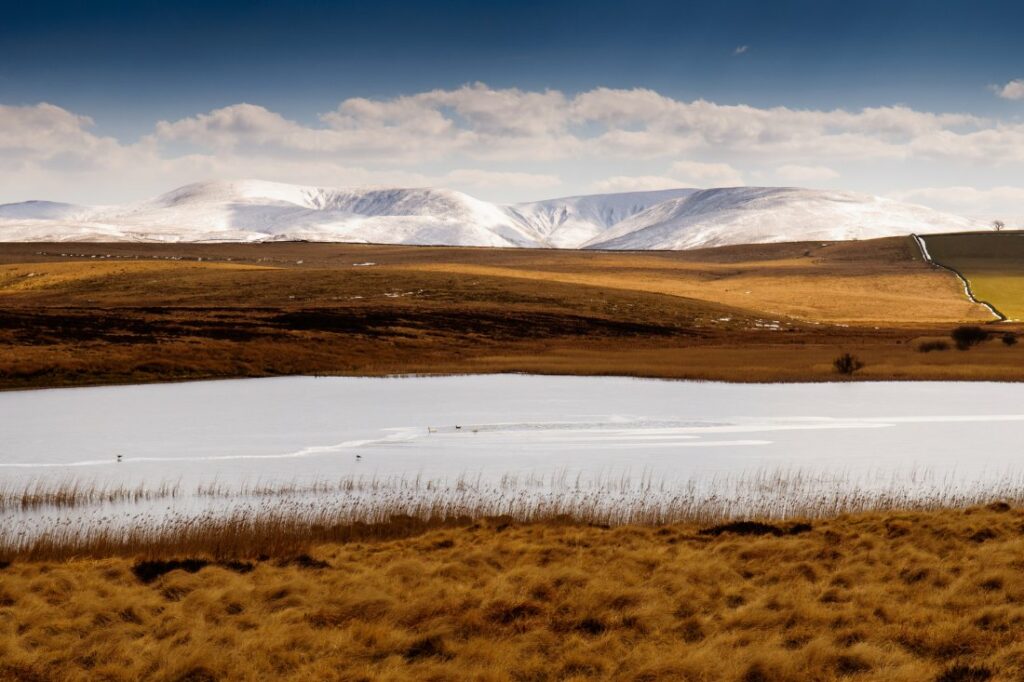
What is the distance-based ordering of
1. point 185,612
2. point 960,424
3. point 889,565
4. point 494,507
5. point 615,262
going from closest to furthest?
1. point 185,612
2. point 889,565
3. point 494,507
4. point 960,424
5. point 615,262

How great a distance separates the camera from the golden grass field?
65.0 metres

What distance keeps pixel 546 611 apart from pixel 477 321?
76331mm

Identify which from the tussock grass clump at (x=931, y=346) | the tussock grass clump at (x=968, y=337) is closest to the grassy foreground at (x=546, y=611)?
the tussock grass clump at (x=931, y=346)

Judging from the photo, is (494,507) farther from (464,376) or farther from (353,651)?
(464,376)

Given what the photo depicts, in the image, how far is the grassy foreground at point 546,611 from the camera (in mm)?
14578

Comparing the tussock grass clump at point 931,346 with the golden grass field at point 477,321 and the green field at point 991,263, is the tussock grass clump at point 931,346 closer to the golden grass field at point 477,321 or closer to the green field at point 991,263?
the golden grass field at point 477,321

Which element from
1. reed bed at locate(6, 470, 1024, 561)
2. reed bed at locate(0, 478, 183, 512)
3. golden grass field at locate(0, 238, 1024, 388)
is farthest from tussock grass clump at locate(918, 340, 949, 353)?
reed bed at locate(0, 478, 183, 512)

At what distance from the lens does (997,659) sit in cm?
1440

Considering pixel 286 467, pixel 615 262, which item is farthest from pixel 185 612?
pixel 615 262

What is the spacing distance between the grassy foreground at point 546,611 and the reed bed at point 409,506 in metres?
1.82

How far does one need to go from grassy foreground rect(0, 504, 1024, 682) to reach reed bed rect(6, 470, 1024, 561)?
71.7 inches

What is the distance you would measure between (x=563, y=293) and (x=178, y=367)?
63.4m

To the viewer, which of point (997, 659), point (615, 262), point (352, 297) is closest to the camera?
point (997, 659)

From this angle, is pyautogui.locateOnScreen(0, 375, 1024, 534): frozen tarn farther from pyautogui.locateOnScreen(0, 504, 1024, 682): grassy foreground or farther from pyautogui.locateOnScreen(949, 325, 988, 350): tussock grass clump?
pyautogui.locateOnScreen(949, 325, 988, 350): tussock grass clump
